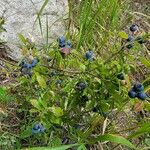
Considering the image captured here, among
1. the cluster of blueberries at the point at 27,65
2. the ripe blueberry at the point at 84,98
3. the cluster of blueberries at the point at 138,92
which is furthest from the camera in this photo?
the ripe blueberry at the point at 84,98

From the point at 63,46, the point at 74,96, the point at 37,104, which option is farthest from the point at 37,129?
the point at 63,46

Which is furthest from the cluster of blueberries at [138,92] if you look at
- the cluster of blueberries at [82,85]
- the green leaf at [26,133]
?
the green leaf at [26,133]

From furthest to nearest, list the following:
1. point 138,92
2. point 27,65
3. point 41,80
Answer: point 41,80, point 27,65, point 138,92

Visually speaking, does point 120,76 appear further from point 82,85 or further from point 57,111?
Result: point 57,111

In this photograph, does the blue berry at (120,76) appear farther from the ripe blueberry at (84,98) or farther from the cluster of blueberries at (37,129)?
the cluster of blueberries at (37,129)

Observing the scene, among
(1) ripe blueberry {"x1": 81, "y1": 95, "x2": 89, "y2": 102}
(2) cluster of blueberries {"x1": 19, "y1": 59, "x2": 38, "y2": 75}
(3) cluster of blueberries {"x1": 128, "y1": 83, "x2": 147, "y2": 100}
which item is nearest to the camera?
(3) cluster of blueberries {"x1": 128, "y1": 83, "x2": 147, "y2": 100}

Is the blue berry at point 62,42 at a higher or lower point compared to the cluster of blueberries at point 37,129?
higher

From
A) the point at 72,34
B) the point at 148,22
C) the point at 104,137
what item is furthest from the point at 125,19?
the point at 104,137

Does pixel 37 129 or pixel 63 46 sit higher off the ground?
pixel 63 46

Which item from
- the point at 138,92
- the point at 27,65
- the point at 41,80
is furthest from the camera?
the point at 41,80

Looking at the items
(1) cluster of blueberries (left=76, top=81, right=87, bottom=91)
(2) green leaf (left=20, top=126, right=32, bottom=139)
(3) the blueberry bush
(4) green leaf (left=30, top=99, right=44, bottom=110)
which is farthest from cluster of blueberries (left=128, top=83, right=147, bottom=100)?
A: (2) green leaf (left=20, top=126, right=32, bottom=139)

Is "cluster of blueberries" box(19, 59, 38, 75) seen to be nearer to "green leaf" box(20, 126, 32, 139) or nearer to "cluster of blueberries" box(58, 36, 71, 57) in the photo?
"cluster of blueberries" box(58, 36, 71, 57)

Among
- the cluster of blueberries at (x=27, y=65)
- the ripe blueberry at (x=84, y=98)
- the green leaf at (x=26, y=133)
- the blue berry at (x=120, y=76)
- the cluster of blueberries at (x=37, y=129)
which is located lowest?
the green leaf at (x=26, y=133)
